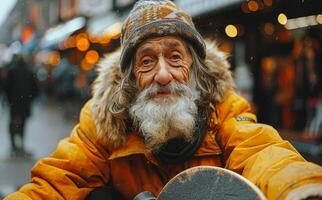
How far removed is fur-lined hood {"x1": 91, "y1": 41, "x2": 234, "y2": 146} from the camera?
2.59 metres

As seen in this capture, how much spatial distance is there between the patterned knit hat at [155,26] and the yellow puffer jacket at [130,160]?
381mm

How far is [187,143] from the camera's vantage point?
2510 millimetres

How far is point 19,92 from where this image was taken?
882 centimetres

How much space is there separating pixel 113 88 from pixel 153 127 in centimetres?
40

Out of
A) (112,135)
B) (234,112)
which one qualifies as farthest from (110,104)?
(234,112)

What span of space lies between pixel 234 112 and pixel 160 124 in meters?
0.42

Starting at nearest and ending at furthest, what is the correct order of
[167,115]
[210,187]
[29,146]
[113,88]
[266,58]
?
[210,187] → [167,115] → [113,88] → [29,146] → [266,58]

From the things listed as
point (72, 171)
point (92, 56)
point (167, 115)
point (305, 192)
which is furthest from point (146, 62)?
point (92, 56)

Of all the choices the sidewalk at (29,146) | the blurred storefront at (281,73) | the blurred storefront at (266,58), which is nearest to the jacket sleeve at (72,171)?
the sidewalk at (29,146)

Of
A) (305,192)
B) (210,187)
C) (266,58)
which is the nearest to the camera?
(305,192)

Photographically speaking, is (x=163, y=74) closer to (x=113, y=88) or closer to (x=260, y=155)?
(x=113, y=88)

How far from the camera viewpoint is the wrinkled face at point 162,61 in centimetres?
250

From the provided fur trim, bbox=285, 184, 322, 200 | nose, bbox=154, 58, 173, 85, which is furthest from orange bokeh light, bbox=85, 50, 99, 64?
fur trim, bbox=285, 184, 322, 200

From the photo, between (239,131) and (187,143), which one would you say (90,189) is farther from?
(239,131)
